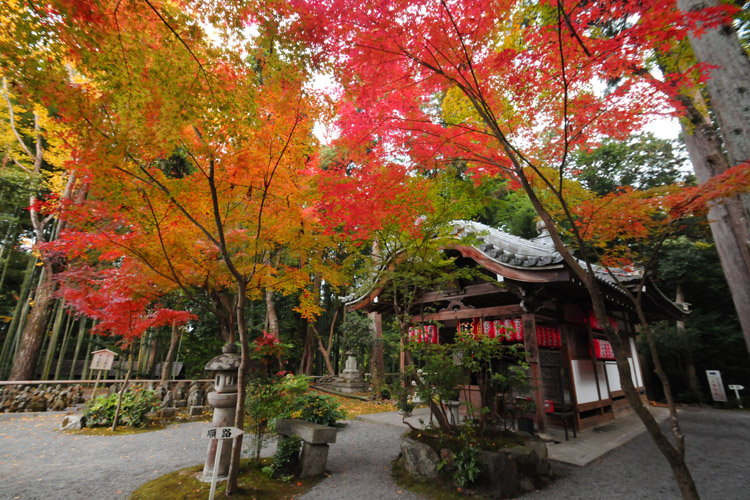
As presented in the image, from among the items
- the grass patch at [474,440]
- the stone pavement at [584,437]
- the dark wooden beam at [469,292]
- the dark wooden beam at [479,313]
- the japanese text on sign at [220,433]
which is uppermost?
the dark wooden beam at [469,292]

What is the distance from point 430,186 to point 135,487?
6.09 m

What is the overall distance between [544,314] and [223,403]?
687 cm

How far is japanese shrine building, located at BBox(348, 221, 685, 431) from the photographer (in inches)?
268

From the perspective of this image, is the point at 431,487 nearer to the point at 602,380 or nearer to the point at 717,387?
the point at 602,380

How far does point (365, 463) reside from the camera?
5.32m

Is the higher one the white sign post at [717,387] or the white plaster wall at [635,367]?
the white plaster wall at [635,367]

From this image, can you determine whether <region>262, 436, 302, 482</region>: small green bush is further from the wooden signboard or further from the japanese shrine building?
the wooden signboard

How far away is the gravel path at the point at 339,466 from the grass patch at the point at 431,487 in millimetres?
153

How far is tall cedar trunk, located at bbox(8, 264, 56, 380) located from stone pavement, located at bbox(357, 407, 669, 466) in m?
11.3

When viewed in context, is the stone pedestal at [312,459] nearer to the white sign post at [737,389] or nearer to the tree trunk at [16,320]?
the tree trunk at [16,320]

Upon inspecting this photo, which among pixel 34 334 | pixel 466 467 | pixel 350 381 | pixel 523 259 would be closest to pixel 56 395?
pixel 34 334

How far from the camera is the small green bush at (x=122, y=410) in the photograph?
7762mm

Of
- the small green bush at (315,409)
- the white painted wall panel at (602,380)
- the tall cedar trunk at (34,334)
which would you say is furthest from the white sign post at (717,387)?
the tall cedar trunk at (34,334)

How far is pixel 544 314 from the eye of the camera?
7539 millimetres
